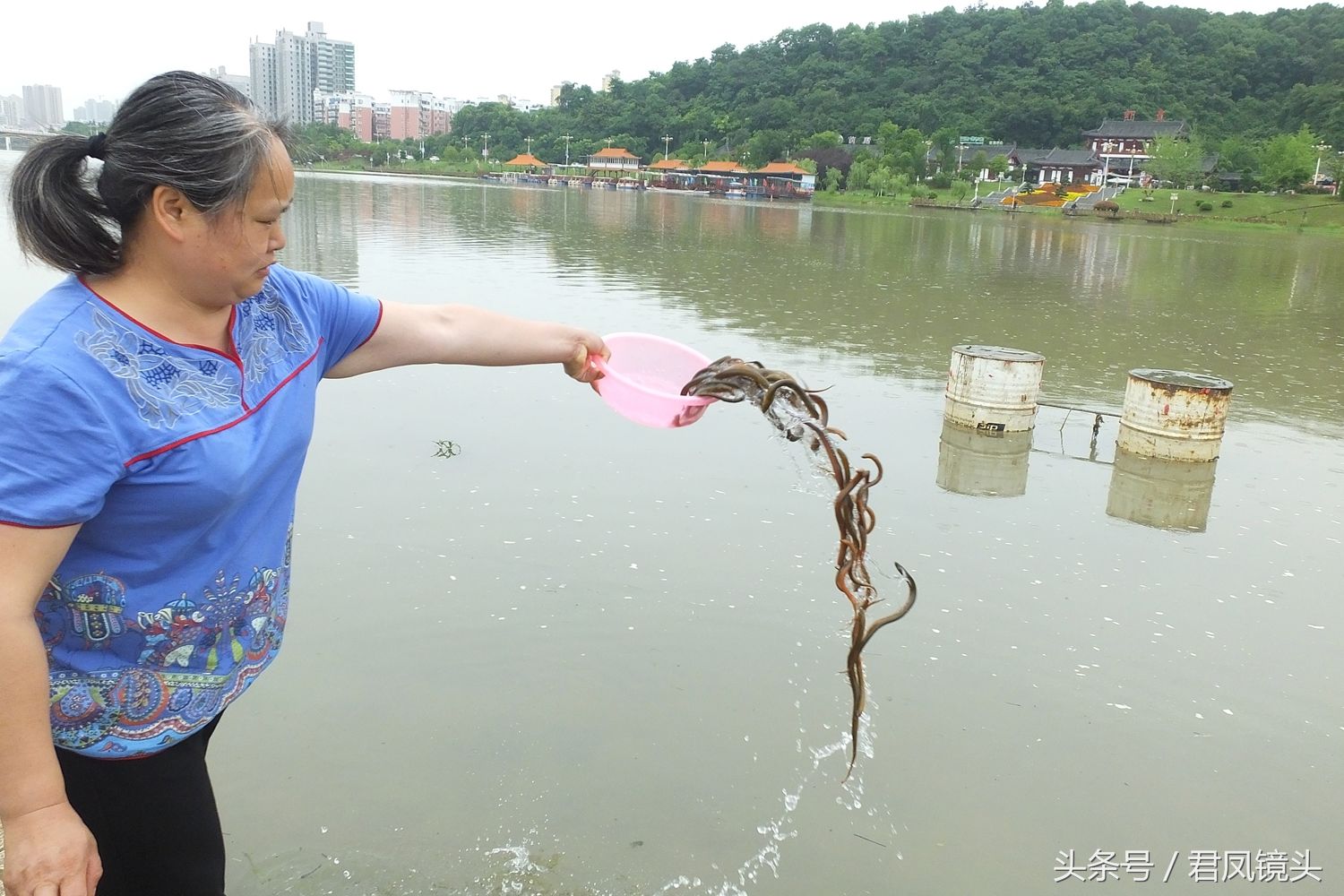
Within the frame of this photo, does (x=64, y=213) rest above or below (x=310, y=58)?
below

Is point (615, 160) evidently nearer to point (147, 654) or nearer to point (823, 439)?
point (823, 439)

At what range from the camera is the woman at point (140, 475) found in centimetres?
122

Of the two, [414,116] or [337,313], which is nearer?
[337,313]

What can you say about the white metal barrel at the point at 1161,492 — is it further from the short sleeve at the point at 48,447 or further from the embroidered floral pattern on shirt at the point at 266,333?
the short sleeve at the point at 48,447

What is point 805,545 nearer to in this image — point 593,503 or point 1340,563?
point 593,503

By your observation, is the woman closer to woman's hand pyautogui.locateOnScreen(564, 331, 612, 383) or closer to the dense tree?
woman's hand pyautogui.locateOnScreen(564, 331, 612, 383)

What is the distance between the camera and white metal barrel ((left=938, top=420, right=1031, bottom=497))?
20.3 ft

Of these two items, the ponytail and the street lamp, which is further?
the street lamp

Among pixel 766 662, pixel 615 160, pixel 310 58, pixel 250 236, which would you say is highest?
pixel 310 58

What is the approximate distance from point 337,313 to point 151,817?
35.4 inches

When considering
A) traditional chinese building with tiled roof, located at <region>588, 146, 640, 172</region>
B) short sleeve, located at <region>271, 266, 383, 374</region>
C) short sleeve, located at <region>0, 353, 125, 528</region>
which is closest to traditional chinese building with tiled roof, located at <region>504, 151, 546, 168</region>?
traditional chinese building with tiled roof, located at <region>588, 146, 640, 172</region>

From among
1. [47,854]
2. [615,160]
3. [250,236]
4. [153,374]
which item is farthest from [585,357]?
[615,160]

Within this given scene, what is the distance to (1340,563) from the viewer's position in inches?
203

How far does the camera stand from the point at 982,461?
22.0 feet
